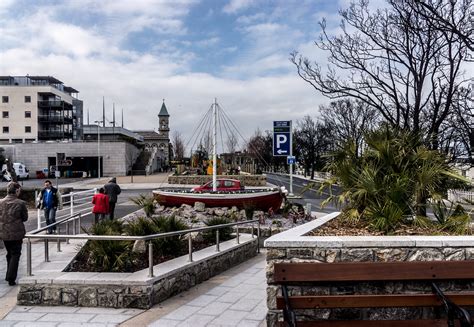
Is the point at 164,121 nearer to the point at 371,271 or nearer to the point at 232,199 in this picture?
the point at 232,199

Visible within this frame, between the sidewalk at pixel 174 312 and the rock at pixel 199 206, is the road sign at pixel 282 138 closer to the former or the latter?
the rock at pixel 199 206

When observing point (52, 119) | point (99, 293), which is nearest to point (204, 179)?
point (99, 293)

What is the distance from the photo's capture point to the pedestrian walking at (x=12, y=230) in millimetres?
7852

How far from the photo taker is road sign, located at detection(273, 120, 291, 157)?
26.8 m

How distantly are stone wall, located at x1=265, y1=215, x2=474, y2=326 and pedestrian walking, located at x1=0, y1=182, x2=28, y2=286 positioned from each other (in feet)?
16.7

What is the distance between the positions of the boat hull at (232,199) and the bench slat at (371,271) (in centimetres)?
1312

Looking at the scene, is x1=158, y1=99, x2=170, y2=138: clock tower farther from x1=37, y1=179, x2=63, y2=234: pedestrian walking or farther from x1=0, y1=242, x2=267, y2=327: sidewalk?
x1=0, y1=242, x2=267, y2=327: sidewalk

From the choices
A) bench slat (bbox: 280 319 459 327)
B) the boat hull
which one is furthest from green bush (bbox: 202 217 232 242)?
bench slat (bbox: 280 319 459 327)

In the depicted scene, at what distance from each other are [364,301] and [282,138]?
23.2m

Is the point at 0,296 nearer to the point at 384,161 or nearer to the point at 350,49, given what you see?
the point at 384,161

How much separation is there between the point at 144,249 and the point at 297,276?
4.21 meters

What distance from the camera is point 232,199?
19.0m

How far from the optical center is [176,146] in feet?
364

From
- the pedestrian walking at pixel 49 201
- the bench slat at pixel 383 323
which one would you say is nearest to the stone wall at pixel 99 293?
the bench slat at pixel 383 323
